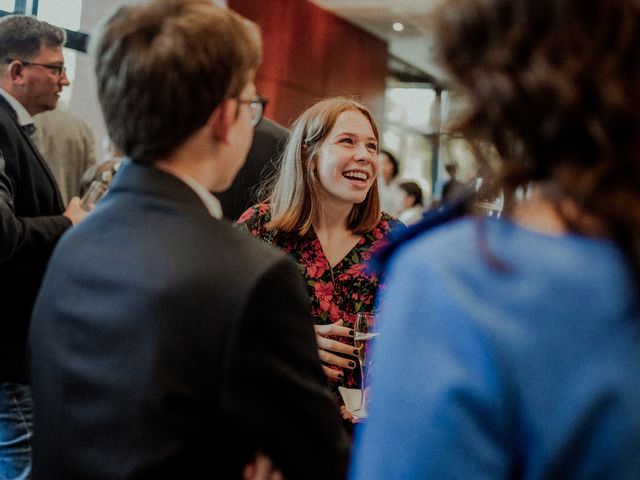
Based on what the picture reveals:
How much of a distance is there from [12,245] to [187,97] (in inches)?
52.3

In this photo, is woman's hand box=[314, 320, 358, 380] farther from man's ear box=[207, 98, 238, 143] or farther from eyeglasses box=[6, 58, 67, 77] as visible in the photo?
eyeglasses box=[6, 58, 67, 77]

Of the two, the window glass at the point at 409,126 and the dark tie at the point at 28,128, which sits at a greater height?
the window glass at the point at 409,126

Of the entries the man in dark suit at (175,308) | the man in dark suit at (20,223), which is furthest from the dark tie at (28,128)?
the man in dark suit at (175,308)

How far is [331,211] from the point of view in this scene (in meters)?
2.44

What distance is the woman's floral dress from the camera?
2.22m

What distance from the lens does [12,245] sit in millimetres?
2143

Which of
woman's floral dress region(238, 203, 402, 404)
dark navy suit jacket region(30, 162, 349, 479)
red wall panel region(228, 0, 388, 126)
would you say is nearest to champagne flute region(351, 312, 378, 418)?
woman's floral dress region(238, 203, 402, 404)

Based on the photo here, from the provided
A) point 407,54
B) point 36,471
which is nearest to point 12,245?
point 36,471

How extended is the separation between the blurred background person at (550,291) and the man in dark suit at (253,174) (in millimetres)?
2214

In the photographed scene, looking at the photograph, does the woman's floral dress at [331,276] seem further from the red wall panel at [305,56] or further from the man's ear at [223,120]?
the red wall panel at [305,56]

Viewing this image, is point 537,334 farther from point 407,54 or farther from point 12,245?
point 407,54

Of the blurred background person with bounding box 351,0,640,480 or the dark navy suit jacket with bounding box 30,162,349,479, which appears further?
the dark navy suit jacket with bounding box 30,162,349,479

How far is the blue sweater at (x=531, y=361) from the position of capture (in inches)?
26.4

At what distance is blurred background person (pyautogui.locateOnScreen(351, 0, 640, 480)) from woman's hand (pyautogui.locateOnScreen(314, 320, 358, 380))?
1.35 m
